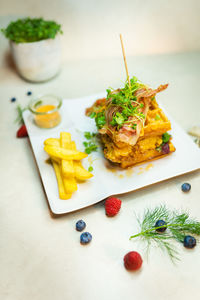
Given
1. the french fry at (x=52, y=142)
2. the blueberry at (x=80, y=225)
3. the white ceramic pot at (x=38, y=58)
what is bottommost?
the blueberry at (x=80, y=225)

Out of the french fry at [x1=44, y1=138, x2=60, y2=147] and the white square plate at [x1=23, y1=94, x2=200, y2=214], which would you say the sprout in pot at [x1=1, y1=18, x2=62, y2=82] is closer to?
the white square plate at [x1=23, y1=94, x2=200, y2=214]

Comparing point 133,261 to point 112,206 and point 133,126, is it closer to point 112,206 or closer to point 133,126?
point 112,206

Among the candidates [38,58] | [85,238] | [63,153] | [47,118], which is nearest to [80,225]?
[85,238]

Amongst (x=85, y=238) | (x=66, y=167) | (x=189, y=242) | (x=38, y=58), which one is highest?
(x=38, y=58)

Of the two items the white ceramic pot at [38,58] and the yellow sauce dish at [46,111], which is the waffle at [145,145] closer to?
the yellow sauce dish at [46,111]

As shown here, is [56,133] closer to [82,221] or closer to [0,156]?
[0,156]

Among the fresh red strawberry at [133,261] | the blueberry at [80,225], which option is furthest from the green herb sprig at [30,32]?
the fresh red strawberry at [133,261]
